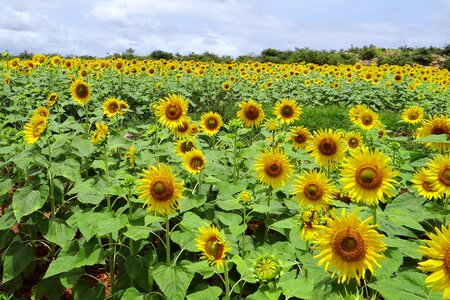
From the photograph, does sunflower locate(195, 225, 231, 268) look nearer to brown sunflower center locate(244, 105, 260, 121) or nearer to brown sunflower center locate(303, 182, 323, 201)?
brown sunflower center locate(303, 182, 323, 201)

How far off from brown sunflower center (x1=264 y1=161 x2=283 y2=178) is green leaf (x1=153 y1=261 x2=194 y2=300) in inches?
37.0

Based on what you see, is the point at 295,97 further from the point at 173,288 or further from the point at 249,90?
the point at 173,288

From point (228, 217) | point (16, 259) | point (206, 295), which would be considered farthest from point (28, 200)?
point (206, 295)

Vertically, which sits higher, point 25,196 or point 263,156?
point 263,156

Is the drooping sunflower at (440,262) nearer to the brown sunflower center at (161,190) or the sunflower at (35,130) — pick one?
the brown sunflower center at (161,190)

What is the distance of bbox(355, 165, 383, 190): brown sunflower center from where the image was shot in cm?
245

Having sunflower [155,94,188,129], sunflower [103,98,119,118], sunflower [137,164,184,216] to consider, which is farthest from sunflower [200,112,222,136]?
sunflower [137,164,184,216]

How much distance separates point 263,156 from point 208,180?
0.47m

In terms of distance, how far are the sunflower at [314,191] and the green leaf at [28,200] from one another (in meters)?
1.95

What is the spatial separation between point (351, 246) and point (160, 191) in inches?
46.4

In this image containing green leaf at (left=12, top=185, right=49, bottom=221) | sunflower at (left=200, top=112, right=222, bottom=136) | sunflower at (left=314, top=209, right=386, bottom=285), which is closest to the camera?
sunflower at (left=314, top=209, right=386, bottom=285)

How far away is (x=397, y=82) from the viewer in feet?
43.8

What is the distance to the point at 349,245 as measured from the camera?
6.63 feet

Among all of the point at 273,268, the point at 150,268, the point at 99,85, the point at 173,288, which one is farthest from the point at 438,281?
the point at 99,85
